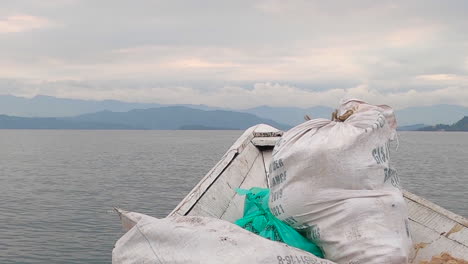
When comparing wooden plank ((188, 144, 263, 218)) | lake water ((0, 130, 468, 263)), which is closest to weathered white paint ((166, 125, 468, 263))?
wooden plank ((188, 144, 263, 218))

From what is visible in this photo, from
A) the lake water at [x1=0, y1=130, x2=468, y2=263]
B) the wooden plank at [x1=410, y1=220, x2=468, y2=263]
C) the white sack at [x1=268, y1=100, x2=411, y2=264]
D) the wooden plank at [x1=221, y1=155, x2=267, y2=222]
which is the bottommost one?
the lake water at [x1=0, y1=130, x2=468, y2=263]

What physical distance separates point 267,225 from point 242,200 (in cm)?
220

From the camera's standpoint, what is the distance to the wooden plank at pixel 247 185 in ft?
19.9

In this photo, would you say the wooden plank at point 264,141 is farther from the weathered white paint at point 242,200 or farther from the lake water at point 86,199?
the lake water at point 86,199

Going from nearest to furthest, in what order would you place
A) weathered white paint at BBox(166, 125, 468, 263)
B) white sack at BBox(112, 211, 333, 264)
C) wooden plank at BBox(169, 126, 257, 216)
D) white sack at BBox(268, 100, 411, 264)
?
white sack at BBox(112, 211, 333, 264)
white sack at BBox(268, 100, 411, 264)
weathered white paint at BBox(166, 125, 468, 263)
wooden plank at BBox(169, 126, 257, 216)

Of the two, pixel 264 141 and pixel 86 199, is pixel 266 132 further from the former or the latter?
pixel 86 199

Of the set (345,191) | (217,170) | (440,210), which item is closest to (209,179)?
(217,170)

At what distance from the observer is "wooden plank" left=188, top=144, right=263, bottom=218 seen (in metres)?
5.81

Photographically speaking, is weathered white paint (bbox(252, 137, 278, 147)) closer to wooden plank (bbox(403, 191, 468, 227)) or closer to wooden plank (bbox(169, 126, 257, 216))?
wooden plank (bbox(169, 126, 257, 216))

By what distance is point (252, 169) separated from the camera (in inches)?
299

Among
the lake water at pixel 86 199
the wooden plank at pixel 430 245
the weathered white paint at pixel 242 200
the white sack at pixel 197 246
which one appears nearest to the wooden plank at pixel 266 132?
the weathered white paint at pixel 242 200

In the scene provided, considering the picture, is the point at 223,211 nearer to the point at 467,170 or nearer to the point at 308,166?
the point at 308,166

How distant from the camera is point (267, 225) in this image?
4.21 meters

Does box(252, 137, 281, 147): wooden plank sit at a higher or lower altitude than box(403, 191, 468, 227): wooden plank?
higher
